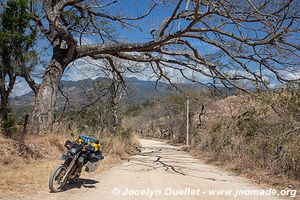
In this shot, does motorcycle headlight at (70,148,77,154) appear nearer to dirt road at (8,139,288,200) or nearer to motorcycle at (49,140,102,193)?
motorcycle at (49,140,102,193)

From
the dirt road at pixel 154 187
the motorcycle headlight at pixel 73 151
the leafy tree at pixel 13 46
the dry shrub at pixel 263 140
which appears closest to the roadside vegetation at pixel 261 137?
the dry shrub at pixel 263 140

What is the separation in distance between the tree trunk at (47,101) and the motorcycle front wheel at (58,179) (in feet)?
15.7

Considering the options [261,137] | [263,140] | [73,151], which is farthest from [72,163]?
[261,137]

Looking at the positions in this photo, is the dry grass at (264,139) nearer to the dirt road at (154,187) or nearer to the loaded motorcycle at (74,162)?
the dirt road at (154,187)

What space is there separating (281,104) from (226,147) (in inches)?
125

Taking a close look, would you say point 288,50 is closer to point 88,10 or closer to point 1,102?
point 88,10

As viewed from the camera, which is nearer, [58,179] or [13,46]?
[58,179]

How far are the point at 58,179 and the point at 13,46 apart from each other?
22.5 feet

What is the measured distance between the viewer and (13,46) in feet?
35.7

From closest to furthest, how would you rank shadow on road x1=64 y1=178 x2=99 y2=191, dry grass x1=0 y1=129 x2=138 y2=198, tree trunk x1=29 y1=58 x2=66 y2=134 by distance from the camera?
1. dry grass x1=0 y1=129 x2=138 y2=198
2. shadow on road x1=64 y1=178 x2=99 y2=191
3. tree trunk x1=29 y1=58 x2=66 y2=134

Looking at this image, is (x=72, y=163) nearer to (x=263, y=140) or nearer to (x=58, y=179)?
(x=58, y=179)

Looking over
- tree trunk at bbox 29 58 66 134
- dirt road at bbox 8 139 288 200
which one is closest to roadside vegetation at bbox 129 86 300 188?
dirt road at bbox 8 139 288 200

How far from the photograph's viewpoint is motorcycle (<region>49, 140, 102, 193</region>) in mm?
5855

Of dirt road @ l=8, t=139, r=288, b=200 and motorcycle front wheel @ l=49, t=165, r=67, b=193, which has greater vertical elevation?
motorcycle front wheel @ l=49, t=165, r=67, b=193
